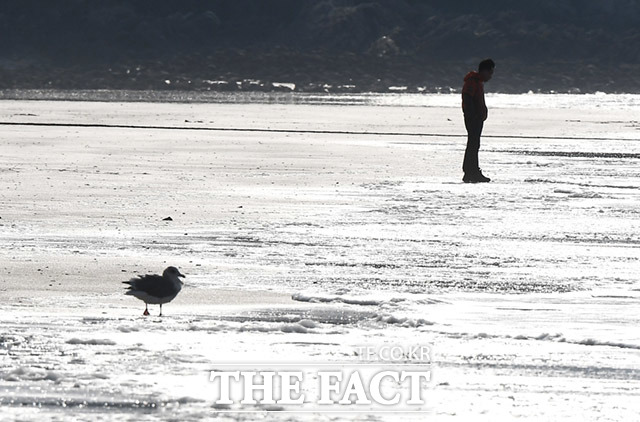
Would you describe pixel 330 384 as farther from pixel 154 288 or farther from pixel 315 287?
pixel 315 287

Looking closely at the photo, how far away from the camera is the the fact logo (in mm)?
6152

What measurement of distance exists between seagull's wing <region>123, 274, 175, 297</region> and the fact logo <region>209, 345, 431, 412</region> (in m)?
1.42

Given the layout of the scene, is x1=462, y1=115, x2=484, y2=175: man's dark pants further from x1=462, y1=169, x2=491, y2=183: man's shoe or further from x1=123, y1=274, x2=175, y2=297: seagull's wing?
x1=123, y1=274, x2=175, y2=297: seagull's wing

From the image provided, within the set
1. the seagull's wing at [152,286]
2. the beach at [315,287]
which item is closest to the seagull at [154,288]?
the seagull's wing at [152,286]

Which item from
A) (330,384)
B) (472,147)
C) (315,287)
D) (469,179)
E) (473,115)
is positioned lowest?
(330,384)

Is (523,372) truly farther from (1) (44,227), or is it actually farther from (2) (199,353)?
(1) (44,227)

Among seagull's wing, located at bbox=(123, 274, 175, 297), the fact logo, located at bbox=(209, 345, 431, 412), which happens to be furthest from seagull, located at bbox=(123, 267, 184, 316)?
the fact logo, located at bbox=(209, 345, 431, 412)

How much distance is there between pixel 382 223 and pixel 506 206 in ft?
9.14

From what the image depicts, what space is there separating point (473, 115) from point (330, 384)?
1483cm

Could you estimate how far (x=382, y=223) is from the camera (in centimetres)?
1434

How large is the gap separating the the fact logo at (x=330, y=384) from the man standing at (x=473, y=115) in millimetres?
13744

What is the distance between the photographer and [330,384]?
6539 mm

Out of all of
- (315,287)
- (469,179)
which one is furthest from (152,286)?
(469,179)

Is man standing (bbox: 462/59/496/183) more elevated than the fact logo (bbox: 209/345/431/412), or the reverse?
man standing (bbox: 462/59/496/183)
